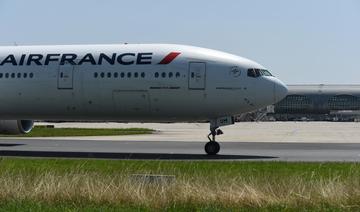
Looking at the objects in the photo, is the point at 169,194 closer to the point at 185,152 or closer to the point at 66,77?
the point at 66,77

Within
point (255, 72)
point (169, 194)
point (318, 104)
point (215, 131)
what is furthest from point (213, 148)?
point (318, 104)

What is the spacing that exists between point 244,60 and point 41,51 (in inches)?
346

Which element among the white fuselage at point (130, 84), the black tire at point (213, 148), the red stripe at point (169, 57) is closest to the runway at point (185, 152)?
the black tire at point (213, 148)

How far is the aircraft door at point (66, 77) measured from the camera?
2545cm

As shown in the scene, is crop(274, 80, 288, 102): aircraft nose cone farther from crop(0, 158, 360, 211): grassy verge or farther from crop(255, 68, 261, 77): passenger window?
crop(0, 158, 360, 211): grassy verge

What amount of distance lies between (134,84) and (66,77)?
9.91ft

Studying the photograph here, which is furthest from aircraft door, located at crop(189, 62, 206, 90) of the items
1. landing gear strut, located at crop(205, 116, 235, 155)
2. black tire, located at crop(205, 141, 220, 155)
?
black tire, located at crop(205, 141, 220, 155)

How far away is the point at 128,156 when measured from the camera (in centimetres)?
2369

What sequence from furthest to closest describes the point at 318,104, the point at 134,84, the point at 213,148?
the point at 318,104 → the point at 134,84 → the point at 213,148

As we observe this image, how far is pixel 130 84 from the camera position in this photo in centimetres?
2477

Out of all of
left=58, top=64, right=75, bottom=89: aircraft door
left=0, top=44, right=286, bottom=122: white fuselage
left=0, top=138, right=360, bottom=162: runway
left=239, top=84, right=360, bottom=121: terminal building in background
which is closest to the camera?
left=0, top=138, right=360, bottom=162: runway

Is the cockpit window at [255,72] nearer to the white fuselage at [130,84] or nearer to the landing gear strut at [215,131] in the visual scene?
the white fuselage at [130,84]

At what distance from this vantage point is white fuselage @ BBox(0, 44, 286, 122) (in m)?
24.1

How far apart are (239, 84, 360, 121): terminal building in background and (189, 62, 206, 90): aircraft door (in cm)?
12086
